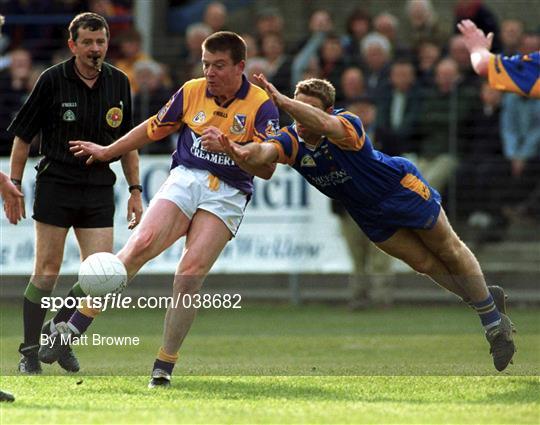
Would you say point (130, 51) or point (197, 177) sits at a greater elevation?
point (197, 177)

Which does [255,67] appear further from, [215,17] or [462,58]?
[462,58]

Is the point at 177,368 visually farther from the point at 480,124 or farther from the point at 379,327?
A: the point at 480,124

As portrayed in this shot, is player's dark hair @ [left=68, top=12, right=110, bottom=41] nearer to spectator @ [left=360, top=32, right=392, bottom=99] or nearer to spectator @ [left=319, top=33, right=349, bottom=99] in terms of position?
spectator @ [left=360, top=32, right=392, bottom=99]

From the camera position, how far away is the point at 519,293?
16625 millimetres

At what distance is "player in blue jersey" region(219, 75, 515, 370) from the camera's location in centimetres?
851

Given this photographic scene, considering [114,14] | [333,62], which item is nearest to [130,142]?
[333,62]

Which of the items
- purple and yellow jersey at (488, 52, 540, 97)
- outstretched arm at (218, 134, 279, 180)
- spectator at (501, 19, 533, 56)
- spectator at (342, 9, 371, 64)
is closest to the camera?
outstretched arm at (218, 134, 279, 180)

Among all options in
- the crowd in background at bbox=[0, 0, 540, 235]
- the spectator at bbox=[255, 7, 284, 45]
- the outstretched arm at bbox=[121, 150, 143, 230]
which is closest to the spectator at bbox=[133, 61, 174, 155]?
the crowd in background at bbox=[0, 0, 540, 235]

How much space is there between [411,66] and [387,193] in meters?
8.30

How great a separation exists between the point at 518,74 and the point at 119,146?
281 centimetres

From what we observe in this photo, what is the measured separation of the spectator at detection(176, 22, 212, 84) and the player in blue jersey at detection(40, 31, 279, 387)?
8.57 m

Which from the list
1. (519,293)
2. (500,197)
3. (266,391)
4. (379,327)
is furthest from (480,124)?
(266,391)

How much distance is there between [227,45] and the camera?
8992 millimetres

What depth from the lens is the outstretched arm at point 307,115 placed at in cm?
816
